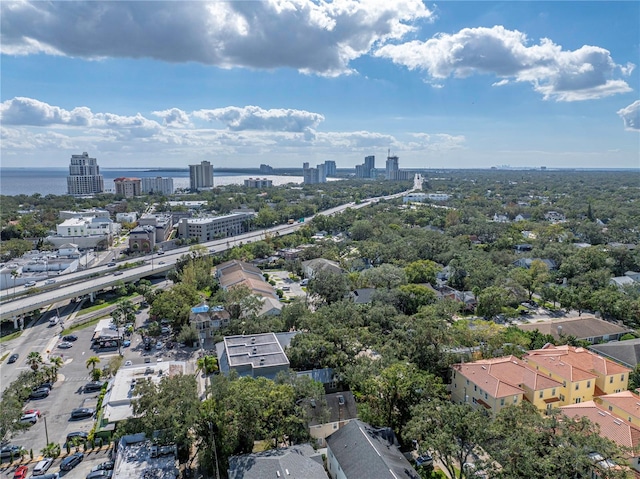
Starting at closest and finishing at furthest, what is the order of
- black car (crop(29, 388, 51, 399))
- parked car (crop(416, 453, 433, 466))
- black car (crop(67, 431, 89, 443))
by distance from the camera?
parked car (crop(416, 453, 433, 466))
black car (crop(67, 431, 89, 443))
black car (crop(29, 388, 51, 399))

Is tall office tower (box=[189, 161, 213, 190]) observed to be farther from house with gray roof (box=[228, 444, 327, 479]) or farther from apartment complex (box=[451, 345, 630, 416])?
house with gray roof (box=[228, 444, 327, 479])

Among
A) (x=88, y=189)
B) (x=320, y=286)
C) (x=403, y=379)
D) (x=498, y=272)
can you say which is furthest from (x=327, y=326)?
(x=88, y=189)

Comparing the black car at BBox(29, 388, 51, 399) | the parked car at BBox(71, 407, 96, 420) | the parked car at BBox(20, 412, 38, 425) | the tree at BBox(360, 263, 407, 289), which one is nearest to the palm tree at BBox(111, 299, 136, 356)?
the black car at BBox(29, 388, 51, 399)

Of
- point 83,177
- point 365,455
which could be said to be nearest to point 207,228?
point 365,455

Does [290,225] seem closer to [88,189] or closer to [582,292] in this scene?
[582,292]

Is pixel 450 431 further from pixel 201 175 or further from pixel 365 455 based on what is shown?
pixel 201 175

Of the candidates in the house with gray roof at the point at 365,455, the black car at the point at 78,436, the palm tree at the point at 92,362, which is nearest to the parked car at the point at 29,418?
the black car at the point at 78,436
